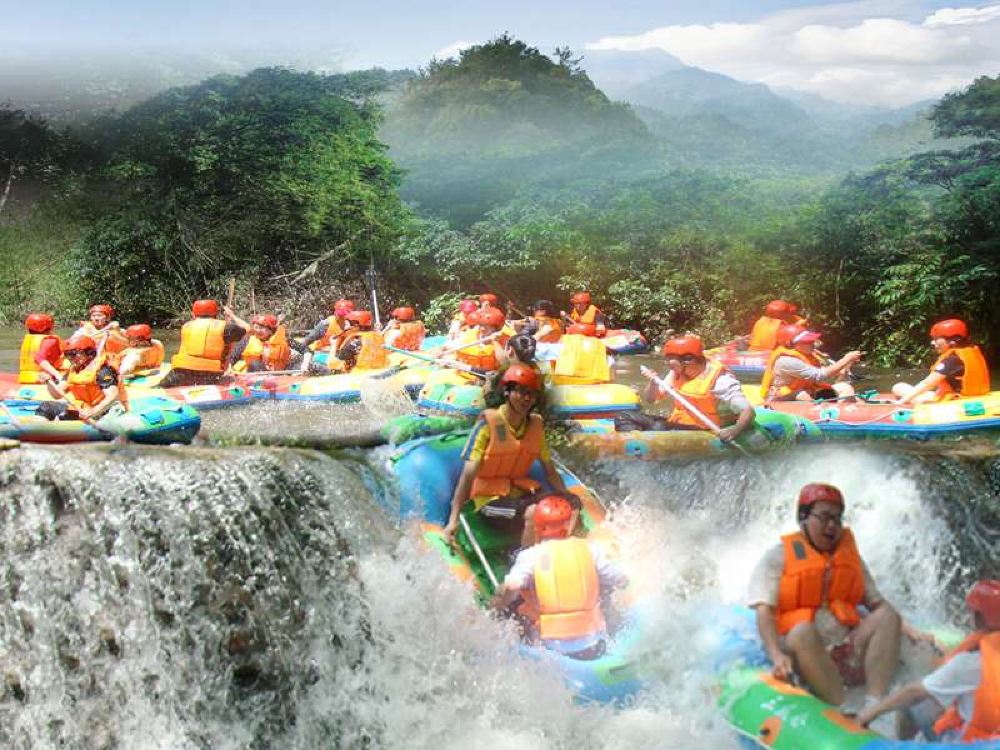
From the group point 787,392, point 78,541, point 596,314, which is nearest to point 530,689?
point 78,541

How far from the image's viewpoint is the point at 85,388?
846 centimetres

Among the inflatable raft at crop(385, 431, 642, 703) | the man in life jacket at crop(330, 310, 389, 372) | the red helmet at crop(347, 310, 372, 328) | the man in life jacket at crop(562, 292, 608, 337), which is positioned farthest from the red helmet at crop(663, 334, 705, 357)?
the man in life jacket at crop(562, 292, 608, 337)

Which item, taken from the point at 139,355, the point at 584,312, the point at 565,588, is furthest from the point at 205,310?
the point at 565,588

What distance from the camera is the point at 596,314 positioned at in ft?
50.1

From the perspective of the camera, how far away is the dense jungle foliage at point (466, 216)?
15.2m

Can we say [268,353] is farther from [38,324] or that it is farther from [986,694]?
[986,694]

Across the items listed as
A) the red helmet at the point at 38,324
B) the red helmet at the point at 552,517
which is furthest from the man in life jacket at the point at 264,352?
the red helmet at the point at 552,517

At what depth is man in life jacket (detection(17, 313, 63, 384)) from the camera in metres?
8.68

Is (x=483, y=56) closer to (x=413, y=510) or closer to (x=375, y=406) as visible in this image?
(x=375, y=406)

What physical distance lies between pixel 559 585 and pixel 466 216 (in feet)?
58.0

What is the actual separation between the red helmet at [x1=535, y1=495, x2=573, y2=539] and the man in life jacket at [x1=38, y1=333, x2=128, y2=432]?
4.38m

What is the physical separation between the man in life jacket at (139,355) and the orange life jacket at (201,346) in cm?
32

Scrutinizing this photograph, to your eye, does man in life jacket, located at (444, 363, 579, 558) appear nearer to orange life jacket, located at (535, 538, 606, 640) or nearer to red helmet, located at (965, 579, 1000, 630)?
orange life jacket, located at (535, 538, 606, 640)

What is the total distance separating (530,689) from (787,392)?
500cm
